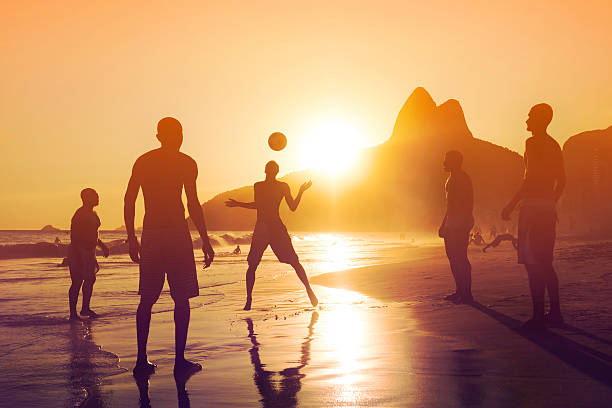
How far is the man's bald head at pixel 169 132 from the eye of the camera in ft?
19.0

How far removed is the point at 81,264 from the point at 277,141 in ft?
11.5

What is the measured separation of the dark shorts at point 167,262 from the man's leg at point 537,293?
3.38m

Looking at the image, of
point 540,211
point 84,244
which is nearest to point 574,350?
point 540,211

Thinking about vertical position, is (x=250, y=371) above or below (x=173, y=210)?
below

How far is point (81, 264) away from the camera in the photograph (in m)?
10.1

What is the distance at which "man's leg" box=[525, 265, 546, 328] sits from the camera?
262 inches

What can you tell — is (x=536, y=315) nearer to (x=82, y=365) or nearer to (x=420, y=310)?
(x=420, y=310)

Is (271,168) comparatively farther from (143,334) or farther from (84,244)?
(143,334)

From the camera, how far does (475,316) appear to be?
25.5 feet

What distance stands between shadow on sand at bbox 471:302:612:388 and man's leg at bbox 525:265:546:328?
0.52 ft

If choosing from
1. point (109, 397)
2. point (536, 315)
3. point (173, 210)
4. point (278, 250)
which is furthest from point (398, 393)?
point (278, 250)

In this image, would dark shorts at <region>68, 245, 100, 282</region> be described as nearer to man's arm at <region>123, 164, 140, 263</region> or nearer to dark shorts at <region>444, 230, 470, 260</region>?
man's arm at <region>123, 164, 140, 263</region>

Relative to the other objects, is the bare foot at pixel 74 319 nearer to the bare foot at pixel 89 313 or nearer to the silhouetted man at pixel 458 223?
the bare foot at pixel 89 313

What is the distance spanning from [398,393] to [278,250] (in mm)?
5743
